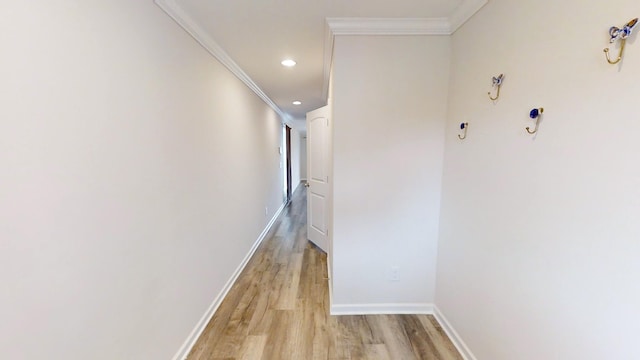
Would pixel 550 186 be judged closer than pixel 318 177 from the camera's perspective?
Yes

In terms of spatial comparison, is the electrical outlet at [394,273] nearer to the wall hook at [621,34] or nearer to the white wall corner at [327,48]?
the wall hook at [621,34]

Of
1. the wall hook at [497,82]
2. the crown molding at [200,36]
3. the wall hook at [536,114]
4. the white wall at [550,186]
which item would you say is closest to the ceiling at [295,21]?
the crown molding at [200,36]

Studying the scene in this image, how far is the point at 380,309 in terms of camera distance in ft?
7.35

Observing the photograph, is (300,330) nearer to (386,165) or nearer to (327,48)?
(386,165)

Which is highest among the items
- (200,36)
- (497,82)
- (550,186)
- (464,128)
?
(200,36)

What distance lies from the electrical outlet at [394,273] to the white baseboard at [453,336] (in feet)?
1.30

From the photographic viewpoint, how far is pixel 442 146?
6.74 feet

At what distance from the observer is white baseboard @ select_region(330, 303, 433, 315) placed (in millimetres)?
2229

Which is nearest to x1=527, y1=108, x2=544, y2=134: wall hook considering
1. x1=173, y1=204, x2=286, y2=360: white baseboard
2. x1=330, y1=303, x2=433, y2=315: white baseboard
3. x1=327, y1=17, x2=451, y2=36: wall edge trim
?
x1=327, y1=17, x2=451, y2=36: wall edge trim

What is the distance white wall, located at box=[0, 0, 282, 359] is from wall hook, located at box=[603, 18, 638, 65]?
6.04 feet

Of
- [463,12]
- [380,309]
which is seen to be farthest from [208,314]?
[463,12]

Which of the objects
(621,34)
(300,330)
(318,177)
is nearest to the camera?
(621,34)

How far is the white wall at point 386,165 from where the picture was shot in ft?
6.54

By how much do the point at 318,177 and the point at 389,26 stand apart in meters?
2.17
